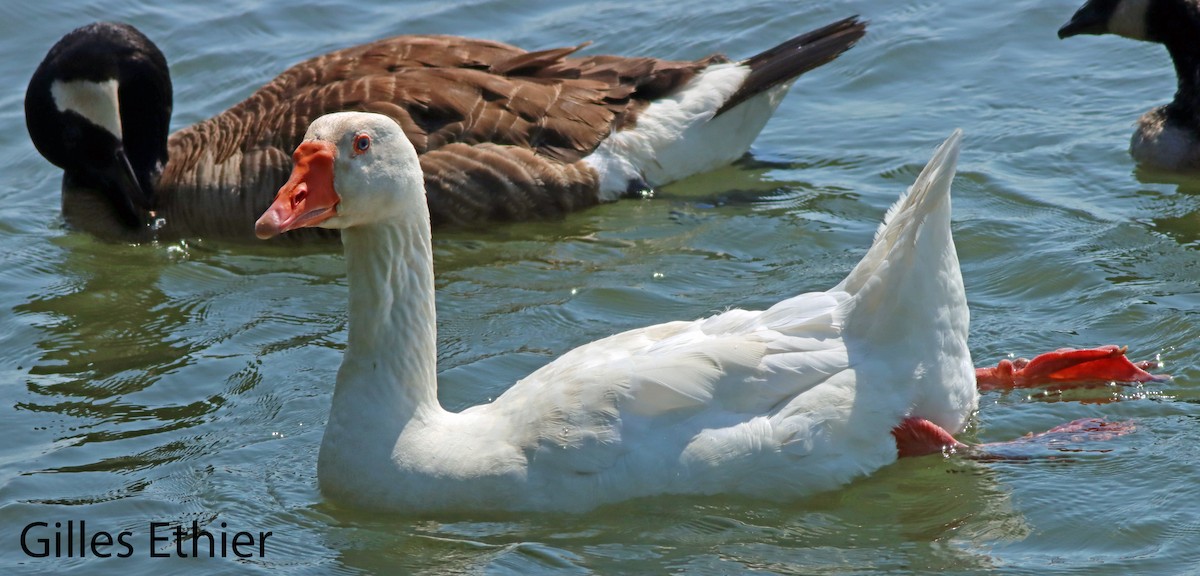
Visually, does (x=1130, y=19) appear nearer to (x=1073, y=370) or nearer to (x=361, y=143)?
(x=1073, y=370)

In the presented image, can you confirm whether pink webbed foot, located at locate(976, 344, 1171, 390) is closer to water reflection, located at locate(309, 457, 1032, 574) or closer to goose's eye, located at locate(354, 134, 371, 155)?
water reflection, located at locate(309, 457, 1032, 574)

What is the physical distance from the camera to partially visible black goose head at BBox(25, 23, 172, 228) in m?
11.3

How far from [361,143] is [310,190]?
0.31 meters

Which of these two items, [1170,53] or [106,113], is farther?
[1170,53]

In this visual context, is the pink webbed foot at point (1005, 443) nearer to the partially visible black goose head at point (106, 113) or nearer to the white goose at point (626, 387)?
the white goose at point (626, 387)

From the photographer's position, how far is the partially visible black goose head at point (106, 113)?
37.0 ft

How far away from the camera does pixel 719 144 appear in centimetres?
1202

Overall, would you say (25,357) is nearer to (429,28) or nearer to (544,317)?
(544,317)

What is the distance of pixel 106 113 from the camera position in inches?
449

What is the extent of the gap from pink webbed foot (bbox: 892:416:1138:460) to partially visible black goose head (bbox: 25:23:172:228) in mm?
6855

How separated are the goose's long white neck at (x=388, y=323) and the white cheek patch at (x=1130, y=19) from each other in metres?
7.46

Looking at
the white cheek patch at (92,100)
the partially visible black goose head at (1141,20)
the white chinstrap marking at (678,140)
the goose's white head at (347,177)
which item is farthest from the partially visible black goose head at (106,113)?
the partially visible black goose head at (1141,20)

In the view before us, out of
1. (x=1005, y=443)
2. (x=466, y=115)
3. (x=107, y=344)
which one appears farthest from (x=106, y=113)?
(x=1005, y=443)

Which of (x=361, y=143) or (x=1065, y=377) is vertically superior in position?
(x=361, y=143)
